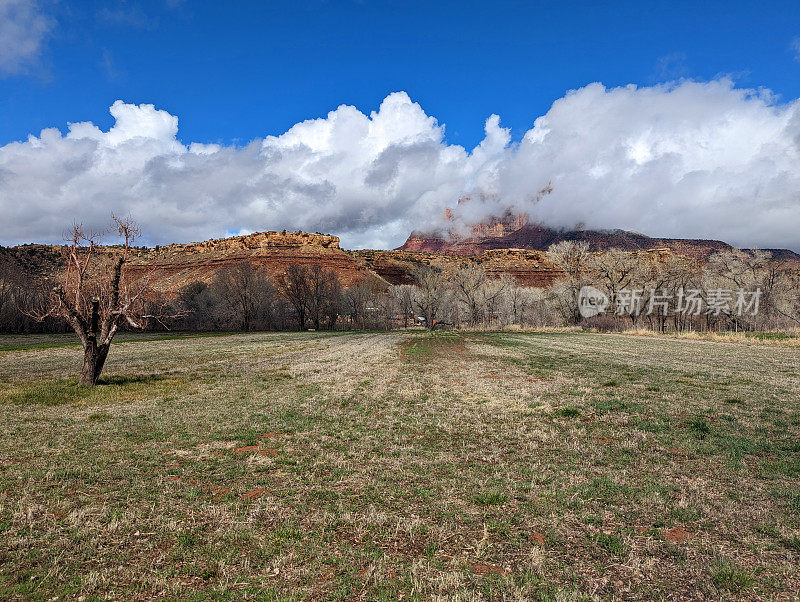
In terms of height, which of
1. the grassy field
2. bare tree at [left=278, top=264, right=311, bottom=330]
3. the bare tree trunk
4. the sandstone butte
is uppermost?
the sandstone butte

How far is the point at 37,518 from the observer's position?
17.3 ft

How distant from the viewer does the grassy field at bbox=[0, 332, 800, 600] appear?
404 centimetres

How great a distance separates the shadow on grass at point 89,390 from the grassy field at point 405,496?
242 mm

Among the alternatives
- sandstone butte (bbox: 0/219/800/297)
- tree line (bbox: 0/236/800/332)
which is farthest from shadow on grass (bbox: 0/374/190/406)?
sandstone butte (bbox: 0/219/800/297)

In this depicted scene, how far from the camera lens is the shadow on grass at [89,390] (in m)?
12.8

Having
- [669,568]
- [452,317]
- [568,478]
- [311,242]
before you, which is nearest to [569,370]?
[568,478]

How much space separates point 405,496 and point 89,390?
13.5 meters

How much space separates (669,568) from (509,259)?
14301cm

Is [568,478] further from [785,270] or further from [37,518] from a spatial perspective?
[785,270]

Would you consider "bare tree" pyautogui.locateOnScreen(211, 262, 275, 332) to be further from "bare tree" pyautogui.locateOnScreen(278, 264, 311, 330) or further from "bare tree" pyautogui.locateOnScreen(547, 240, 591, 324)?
"bare tree" pyautogui.locateOnScreen(547, 240, 591, 324)

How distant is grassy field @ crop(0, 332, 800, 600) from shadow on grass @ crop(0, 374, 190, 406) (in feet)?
0.79

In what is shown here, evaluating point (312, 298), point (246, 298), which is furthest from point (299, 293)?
point (246, 298)

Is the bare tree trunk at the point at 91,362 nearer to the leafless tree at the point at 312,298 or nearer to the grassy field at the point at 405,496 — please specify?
the grassy field at the point at 405,496

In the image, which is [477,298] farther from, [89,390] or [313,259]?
[313,259]
